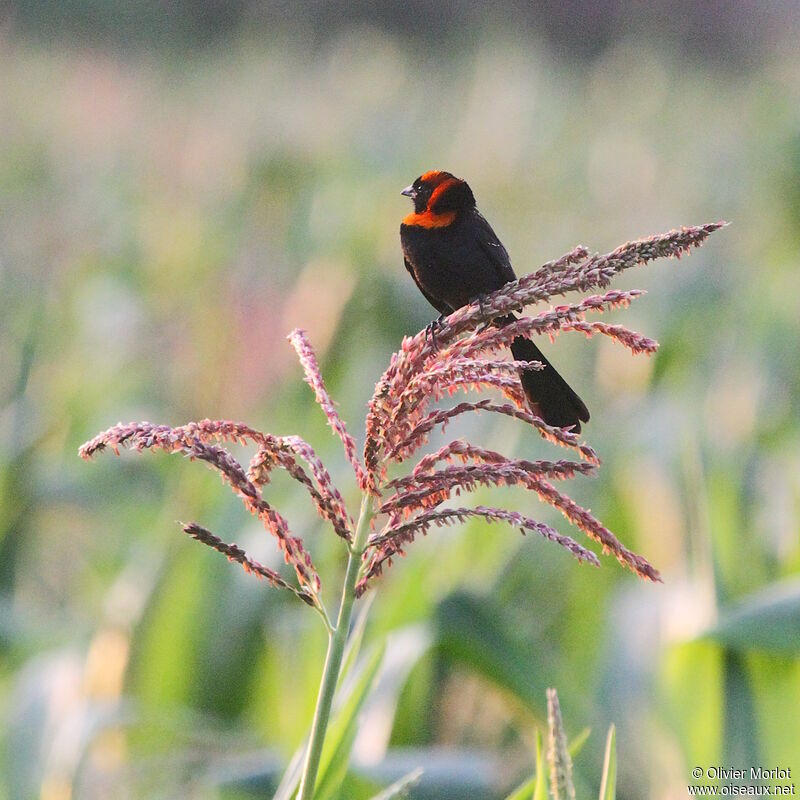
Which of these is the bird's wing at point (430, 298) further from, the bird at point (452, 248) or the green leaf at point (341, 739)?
the green leaf at point (341, 739)

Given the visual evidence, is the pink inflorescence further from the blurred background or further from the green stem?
the blurred background

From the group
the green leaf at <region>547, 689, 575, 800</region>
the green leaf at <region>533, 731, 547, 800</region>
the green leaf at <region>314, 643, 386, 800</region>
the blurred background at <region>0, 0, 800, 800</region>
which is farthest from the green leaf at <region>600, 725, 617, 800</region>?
the blurred background at <region>0, 0, 800, 800</region>

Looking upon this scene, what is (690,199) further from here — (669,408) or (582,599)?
(582,599)

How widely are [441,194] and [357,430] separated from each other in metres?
1.67

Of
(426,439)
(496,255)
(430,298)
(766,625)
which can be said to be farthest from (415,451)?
(766,625)

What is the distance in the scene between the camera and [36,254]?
22.3 ft

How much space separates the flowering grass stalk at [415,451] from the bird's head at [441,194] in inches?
35.5

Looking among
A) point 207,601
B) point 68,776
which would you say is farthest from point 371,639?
point 68,776

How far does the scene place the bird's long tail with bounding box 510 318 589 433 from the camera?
50.1 inches

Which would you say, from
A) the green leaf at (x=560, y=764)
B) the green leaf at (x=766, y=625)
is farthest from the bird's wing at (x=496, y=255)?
the green leaf at (x=560, y=764)

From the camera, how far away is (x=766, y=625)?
6.44 ft

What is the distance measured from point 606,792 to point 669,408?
284 centimetres

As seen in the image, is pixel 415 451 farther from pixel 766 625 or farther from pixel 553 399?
pixel 766 625

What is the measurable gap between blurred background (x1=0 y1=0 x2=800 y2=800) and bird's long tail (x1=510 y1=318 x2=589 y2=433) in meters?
0.68
